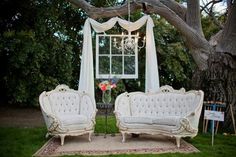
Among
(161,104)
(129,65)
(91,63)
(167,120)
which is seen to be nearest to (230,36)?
(161,104)

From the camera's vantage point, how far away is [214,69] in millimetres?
6828

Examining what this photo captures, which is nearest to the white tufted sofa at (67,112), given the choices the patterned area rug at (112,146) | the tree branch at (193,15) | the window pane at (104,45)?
the patterned area rug at (112,146)

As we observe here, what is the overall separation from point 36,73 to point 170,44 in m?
4.19

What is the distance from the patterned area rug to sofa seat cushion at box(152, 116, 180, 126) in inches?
13.2

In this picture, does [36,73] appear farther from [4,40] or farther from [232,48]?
[232,48]

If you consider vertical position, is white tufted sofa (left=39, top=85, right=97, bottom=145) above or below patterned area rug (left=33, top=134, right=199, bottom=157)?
above

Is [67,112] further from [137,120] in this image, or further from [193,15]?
[193,15]

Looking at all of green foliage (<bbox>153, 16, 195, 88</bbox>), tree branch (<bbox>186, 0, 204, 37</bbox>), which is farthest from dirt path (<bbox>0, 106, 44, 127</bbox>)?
Result: green foliage (<bbox>153, 16, 195, 88</bbox>)

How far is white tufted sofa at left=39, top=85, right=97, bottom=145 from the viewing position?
5.67 meters

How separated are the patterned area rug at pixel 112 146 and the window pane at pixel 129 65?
9.39 feet

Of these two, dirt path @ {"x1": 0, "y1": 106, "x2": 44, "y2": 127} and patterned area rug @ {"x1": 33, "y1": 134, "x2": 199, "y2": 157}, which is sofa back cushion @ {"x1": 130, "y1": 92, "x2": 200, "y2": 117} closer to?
patterned area rug @ {"x1": 33, "y1": 134, "x2": 199, "y2": 157}

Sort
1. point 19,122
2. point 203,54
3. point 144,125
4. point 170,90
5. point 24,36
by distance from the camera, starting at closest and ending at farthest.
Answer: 1. point 144,125
2. point 170,90
3. point 203,54
4. point 19,122
5. point 24,36

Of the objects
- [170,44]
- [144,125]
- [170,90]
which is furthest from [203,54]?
[170,44]

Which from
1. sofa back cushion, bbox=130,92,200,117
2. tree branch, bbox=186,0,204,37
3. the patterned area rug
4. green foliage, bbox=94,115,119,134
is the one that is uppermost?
tree branch, bbox=186,0,204,37
